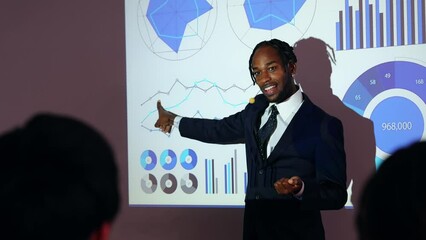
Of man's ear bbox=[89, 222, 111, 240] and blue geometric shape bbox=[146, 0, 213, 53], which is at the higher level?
blue geometric shape bbox=[146, 0, 213, 53]

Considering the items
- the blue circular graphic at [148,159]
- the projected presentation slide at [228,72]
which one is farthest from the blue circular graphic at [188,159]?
the blue circular graphic at [148,159]

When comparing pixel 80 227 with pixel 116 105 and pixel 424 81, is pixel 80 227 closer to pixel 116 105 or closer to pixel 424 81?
pixel 424 81

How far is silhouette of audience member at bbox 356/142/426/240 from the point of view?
73 cm

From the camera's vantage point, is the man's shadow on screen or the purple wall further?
the purple wall

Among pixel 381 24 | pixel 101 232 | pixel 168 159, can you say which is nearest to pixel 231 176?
pixel 168 159

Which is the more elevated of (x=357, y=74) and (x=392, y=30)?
(x=392, y=30)

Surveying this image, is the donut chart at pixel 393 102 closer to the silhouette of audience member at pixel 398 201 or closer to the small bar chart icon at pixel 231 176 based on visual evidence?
the small bar chart icon at pixel 231 176

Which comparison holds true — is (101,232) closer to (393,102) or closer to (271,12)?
(393,102)

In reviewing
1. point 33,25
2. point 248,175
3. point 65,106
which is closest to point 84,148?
point 248,175

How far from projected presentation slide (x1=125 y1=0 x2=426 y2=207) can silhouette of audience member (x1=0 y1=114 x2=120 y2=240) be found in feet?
5.67

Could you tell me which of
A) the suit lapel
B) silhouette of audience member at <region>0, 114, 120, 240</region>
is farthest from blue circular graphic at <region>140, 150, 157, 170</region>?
silhouette of audience member at <region>0, 114, 120, 240</region>

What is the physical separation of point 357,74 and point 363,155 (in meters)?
0.30

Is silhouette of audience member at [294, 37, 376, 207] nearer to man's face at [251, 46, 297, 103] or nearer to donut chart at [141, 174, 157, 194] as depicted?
man's face at [251, 46, 297, 103]

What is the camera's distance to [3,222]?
0.77 meters
